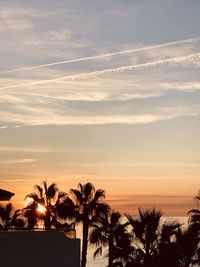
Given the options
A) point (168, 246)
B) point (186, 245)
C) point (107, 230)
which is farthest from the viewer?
point (107, 230)

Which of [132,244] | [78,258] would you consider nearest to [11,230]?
[78,258]

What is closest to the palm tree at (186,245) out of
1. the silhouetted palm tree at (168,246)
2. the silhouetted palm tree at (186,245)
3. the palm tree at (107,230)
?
the silhouetted palm tree at (186,245)

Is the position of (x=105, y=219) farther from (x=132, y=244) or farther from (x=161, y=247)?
(x=161, y=247)

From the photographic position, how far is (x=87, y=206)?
183ft

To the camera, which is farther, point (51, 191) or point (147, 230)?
point (51, 191)

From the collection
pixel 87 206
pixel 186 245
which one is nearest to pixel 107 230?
pixel 87 206

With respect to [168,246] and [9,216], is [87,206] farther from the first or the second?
[168,246]

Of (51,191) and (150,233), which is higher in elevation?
(51,191)

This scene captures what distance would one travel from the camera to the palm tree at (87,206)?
54438 millimetres

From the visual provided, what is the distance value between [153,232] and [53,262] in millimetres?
11758

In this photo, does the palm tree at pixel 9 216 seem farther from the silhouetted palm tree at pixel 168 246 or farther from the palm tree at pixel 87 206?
the silhouetted palm tree at pixel 168 246

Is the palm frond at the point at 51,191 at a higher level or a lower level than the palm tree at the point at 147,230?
higher

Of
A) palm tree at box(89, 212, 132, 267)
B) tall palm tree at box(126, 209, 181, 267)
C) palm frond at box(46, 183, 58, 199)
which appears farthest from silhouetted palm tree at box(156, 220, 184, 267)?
palm frond at box(46, 183, 58, 199)

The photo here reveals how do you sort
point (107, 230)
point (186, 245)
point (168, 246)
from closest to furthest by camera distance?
point (186, 245), point (168, 246), point (107, 230)
